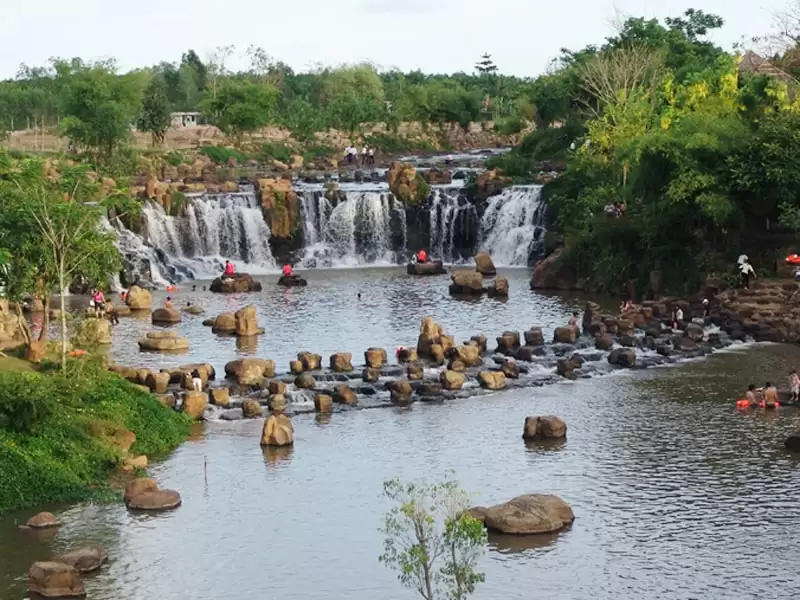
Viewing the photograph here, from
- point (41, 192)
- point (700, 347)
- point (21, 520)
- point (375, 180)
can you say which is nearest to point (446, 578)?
point (21, 520)

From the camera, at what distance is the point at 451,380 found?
162 feet

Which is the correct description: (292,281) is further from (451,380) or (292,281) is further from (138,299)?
(451,380)

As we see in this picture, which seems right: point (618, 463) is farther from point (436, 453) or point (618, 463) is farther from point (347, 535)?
point (347, 535)

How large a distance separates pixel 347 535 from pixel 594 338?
2599 centimetres

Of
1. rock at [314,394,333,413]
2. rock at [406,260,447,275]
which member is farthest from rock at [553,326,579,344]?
rock at [406,260,447,275]

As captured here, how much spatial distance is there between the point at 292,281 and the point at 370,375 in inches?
1060

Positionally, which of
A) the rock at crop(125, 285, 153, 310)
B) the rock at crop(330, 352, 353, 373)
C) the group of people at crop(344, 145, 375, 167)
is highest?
the group of people at crop(344, 145, 375, 167)

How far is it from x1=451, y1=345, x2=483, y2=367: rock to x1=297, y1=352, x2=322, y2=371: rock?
5.02 m

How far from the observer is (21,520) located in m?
34.8

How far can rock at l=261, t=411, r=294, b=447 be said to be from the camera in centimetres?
4166

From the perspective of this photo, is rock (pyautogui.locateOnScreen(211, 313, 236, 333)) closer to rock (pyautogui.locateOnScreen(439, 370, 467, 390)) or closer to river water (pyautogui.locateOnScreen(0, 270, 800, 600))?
river water (pyautogui.locateOnScreen(0, 270, 800, 600))

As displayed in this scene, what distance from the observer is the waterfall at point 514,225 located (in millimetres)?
86000

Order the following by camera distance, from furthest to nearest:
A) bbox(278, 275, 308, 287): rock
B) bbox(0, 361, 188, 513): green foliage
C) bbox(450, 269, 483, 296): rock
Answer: bbox(278, 275, 308, 287): rock → bbox(450, 269, 483, 296): rock → bbox(0, 361, 188, 513): green foliage

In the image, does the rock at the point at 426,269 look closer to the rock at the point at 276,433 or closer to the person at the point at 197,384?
the person at the point at 197,384
